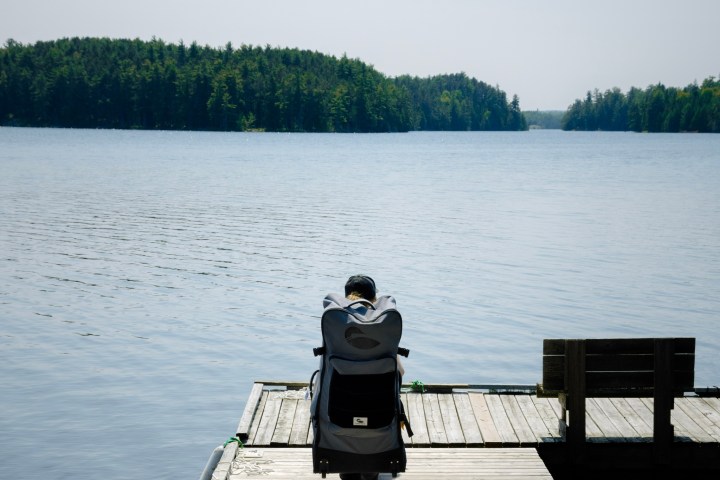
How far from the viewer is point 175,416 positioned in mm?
12789

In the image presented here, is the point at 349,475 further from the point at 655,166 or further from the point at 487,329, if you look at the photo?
the point at 655,166

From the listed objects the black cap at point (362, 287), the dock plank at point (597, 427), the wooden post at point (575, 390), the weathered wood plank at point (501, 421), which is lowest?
the dock plank at point (597, 427)

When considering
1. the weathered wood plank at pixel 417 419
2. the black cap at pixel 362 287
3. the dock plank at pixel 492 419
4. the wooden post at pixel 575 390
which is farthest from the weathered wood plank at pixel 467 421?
the black cap at pixel 362 287

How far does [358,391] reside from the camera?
244 inches

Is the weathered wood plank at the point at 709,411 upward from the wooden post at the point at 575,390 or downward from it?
downward

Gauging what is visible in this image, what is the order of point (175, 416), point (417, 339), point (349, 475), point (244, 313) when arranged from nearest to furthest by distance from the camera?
1. point (349, 475)
2. point (175, 416)
3. point (417, 339)
4. point (244, 313)

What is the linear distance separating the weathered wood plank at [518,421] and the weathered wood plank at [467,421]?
14.8 inches

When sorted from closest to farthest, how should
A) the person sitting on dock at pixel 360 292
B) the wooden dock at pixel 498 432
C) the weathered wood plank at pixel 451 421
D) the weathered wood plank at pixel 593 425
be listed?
the person sitting on dock at pixel 360 292, the wooden dock at pixel 498 432, the weathered wood plank at pixel 451 421, the weathered wood plank at pixel 593 425

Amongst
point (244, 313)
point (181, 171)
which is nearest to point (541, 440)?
point (244, 313)

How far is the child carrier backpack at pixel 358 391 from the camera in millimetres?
6102

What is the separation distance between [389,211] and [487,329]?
25.4m

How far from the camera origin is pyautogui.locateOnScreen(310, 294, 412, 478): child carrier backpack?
6.10 metres

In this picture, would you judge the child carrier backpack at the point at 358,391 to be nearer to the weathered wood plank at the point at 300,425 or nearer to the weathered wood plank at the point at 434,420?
the weathered wood plank at the point at 300,425

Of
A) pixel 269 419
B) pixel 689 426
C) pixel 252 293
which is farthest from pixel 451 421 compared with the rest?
pixel 252 293
